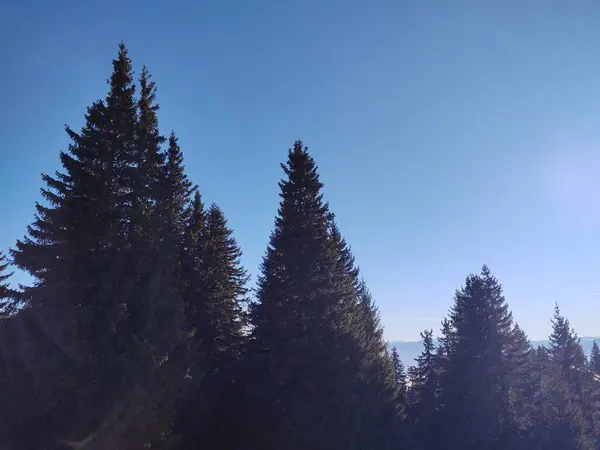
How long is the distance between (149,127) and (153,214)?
4.25 meters

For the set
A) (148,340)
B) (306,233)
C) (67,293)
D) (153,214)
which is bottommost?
(148,340)

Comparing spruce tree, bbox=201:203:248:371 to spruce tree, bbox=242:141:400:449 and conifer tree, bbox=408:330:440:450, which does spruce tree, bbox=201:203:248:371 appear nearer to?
spruce tree, bbox=242:141:400:449

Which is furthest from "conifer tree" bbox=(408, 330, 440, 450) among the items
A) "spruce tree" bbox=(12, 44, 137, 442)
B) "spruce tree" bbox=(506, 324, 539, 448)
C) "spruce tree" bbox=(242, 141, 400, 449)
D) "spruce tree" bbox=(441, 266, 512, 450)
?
"spruce tree" bbox=(12, 44, 137, 442)

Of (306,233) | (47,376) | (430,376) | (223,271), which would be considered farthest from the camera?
(430,376)

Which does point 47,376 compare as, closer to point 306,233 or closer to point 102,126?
point 102,126

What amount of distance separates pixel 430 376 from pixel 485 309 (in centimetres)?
1096

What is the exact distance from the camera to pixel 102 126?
15.9m

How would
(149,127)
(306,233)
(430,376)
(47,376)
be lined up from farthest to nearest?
(430,376) < (306,233) < (149,127) < (47,376)

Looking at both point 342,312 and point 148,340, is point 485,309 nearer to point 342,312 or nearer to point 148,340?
point 342,312

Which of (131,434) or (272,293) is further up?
(272,293)

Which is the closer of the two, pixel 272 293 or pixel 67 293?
pixel 67 293

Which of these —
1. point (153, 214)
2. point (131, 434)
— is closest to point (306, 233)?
point (153, 214)

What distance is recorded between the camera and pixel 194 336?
23.6 m

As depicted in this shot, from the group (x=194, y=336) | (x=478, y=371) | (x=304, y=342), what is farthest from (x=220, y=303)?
(x=478, y=371)
